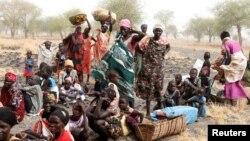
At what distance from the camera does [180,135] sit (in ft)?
21.6

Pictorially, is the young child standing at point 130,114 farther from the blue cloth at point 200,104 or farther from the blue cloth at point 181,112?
the blue cloth at point 200,104

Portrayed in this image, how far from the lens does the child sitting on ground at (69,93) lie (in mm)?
8445

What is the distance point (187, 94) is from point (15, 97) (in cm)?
300

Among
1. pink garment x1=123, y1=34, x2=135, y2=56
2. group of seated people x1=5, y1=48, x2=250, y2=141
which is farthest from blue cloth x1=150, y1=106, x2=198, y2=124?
pink garment x1=123, y1=34, x2=135, y2=56

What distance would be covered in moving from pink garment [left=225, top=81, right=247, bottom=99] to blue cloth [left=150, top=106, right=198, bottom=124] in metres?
1.46

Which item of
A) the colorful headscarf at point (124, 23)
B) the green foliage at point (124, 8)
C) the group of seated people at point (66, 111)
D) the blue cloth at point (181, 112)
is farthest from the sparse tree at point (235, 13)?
the colorful headscarf at point (124, 23)

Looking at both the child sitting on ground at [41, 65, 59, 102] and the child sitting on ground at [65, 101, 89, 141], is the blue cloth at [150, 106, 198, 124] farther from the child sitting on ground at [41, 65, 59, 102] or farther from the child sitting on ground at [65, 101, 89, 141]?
the child sitting on ground at [41, 65, 59, 102]

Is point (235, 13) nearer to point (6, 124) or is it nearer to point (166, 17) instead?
point (6, 124)

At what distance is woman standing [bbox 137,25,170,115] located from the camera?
7.36 metres

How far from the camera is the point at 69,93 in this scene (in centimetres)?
855

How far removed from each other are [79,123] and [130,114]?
3.25 ft

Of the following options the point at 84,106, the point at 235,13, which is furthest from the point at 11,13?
the point at 84,106

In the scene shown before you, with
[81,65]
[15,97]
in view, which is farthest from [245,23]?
[15,97]

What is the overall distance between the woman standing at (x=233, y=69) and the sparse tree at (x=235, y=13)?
147 feet
